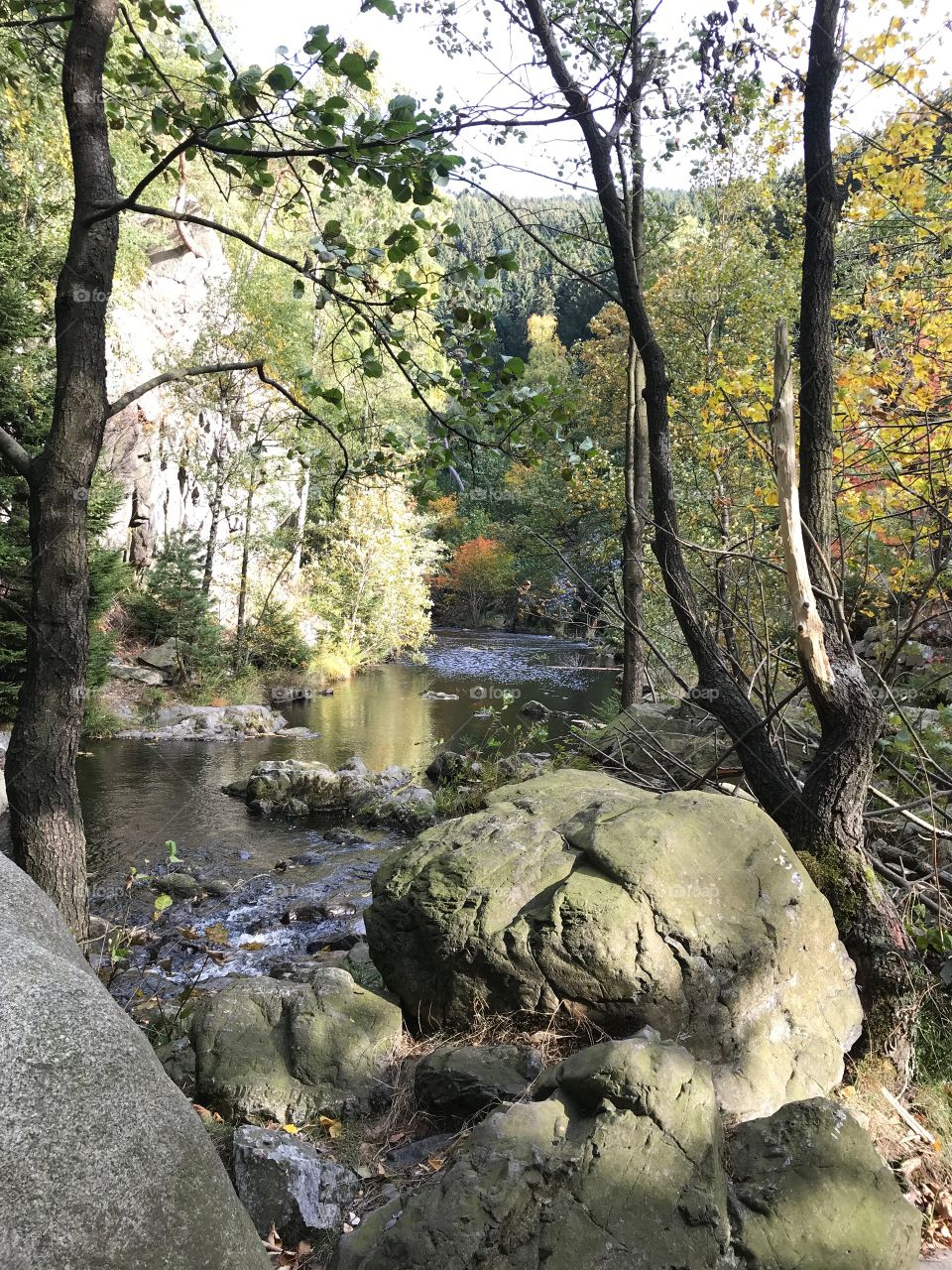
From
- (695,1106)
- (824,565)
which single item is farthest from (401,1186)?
(824,565)

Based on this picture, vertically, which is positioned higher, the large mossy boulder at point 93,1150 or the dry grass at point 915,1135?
the large mossy boulder at point 93,1150

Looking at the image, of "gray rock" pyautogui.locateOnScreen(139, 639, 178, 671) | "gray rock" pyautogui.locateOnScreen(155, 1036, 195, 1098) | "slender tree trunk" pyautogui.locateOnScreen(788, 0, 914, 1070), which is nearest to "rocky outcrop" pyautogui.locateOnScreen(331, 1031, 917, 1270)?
"slender tree trunk" pyautogui.locateOnScreen(788, 0, 914, 1070)

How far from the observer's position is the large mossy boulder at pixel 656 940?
280 centimetres

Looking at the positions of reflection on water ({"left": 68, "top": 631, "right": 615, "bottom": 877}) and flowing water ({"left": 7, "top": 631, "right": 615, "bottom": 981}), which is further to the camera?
reflection on water ({"left": 68, "top": 631, "right": 615, "bottom": 877})

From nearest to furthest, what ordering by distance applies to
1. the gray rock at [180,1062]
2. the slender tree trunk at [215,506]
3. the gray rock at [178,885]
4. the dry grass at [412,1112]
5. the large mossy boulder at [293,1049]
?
the dry grass at [412,1112]
the large mossy boulder at [293,1049]
the gray rock at [180,1062]
the gray rock at [178,885]
the slender tree trunk at [215,506]

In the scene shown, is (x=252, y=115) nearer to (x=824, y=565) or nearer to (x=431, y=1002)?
(x=824, y=565)

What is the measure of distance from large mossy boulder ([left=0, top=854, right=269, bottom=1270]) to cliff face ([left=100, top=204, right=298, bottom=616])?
1491 cm

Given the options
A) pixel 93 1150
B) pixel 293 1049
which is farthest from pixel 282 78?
pixel 293 1049

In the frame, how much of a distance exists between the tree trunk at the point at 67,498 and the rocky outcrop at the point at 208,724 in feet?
32.4

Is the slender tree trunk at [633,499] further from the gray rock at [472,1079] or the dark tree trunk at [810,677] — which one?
the gray rock at [472,1079]

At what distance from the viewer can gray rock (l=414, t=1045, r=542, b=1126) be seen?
2701 mm

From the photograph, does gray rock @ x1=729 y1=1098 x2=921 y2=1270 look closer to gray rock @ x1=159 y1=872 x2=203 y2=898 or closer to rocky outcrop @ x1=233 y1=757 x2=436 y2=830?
gray rock @ x1=159 y1=872 x2=203 y2=898

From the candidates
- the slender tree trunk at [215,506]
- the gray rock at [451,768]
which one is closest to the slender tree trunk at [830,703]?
the gray rock at [451,768]

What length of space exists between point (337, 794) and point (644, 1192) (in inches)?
327
